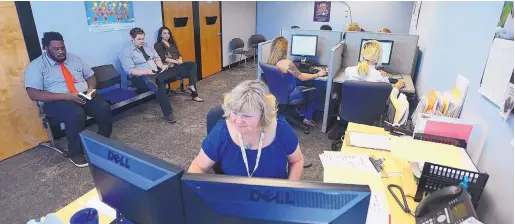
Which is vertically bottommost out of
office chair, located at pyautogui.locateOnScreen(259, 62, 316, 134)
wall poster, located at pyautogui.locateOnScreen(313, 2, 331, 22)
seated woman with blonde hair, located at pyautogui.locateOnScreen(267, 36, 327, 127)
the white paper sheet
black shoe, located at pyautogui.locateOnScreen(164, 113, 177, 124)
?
black shoe, located at pyautogui.locateOnScreen(164, 113, 177, 124)

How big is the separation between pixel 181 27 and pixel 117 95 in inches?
73.2

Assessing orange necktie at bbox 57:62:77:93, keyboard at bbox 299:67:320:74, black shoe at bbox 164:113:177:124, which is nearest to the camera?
orange necktie at bbox 57:62:77:93

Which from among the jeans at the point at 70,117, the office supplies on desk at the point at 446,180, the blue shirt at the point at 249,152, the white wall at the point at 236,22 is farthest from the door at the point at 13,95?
the white wall at the point at 236,22

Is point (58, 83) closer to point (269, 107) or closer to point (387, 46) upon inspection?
point (269, 107)

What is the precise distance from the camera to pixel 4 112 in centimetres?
280

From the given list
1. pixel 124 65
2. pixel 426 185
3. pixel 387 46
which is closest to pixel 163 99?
pixel 124 65

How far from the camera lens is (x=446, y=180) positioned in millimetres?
1174

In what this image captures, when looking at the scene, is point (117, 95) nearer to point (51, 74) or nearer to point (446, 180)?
point (51, 74)

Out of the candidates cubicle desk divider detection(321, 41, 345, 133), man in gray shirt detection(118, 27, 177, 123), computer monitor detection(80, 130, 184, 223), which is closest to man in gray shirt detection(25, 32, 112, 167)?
man in gray shirt detection(118, 27, 177, 123)

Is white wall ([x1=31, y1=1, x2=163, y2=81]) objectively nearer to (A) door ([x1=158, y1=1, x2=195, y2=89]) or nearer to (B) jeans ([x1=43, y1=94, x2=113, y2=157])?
(A) door ([x1=158, y1=1, x2=195, y2=89])

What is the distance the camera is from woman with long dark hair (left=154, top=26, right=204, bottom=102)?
4320 mm

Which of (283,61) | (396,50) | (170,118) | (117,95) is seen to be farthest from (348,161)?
(117,95)

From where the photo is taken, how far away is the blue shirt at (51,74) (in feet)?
8.93

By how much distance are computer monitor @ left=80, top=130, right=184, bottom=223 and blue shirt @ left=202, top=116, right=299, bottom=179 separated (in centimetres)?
59
